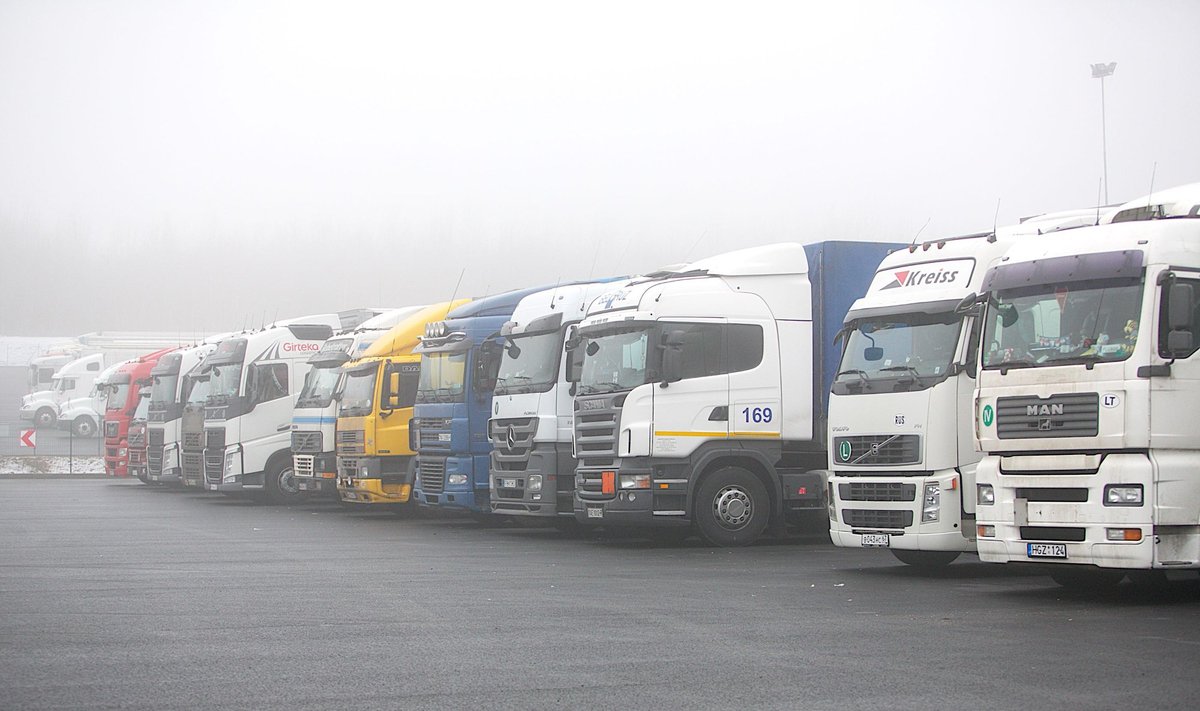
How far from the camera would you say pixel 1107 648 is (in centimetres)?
908

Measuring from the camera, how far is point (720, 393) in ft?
56.1

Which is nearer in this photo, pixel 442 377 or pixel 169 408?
pixel 442 377

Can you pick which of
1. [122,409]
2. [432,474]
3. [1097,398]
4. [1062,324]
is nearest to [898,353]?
[1062,324]

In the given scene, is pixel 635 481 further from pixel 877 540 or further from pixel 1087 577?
pixel 1087 577

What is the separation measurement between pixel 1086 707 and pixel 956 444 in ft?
20.8

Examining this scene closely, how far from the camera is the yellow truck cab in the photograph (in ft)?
77.2

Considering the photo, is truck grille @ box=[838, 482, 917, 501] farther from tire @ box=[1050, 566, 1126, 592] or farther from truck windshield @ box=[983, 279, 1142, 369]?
truck windshield @ box=[983, 279, 1142, 369]

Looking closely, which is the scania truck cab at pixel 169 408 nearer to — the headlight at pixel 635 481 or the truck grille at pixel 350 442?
the truck grille at pixel 350 442

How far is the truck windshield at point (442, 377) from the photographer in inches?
842

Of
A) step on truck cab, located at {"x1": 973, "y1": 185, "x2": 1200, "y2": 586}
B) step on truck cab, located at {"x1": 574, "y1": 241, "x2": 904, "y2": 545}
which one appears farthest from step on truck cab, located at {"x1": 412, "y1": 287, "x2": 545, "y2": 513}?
step on truck cab, located at {"x1": 973, "y1": 185, "x2": 1200, "y2": 586}

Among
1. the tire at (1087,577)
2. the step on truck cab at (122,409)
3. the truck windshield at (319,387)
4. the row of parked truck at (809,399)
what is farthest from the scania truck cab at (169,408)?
the tire at (1087,577)

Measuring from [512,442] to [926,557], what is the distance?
6.65m

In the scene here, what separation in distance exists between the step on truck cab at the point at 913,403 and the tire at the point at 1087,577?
0.87 m

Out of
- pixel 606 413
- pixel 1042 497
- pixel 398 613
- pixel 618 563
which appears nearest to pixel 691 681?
pixel 398 613
